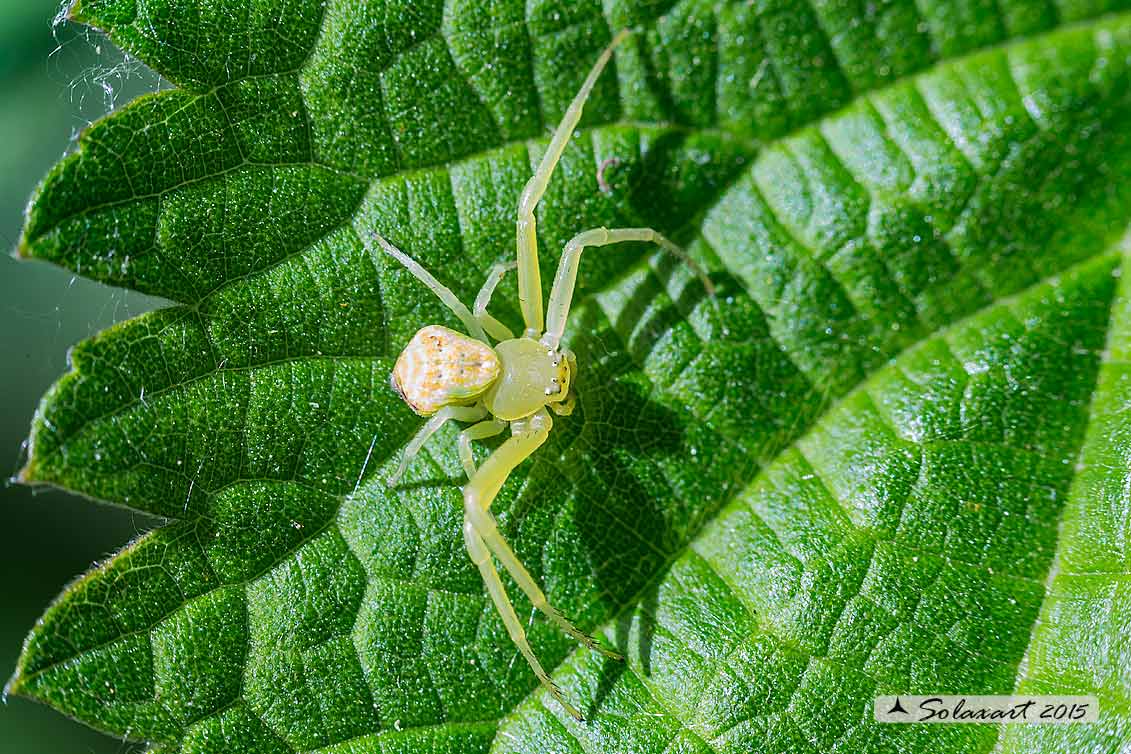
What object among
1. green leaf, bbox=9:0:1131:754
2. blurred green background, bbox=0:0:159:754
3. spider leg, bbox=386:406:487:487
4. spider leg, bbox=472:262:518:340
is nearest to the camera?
green leaf, bbox=9:0:1131:754

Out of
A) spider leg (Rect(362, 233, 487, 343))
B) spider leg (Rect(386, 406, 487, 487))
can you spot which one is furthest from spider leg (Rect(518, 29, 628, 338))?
spider leg (Rect(386, 406, 487, 487))

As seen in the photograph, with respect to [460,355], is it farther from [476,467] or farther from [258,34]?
[258,34]

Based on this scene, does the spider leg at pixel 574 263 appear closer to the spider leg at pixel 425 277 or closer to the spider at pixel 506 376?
the spider at pixel 506 376

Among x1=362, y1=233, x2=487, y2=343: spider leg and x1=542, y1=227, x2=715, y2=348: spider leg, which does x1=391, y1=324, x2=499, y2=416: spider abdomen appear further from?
x1=542, y1=227, x2=715, y2=348: spider leg

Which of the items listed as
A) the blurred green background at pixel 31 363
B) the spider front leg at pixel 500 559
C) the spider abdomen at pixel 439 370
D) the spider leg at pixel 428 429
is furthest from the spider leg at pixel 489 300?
the blurred green background at pixel 31 363

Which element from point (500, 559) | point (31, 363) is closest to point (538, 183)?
point (500, 559)

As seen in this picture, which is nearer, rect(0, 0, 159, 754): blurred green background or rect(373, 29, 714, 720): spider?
rect(373, 29, 714, 720): spider
